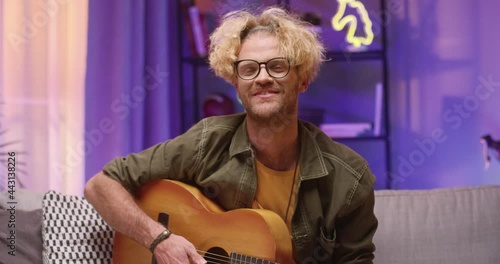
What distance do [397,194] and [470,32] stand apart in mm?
1271

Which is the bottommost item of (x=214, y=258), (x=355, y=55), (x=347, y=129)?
(x=214, y=258)

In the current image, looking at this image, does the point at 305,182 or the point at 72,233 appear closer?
the point at 305,182

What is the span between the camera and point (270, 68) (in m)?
1.82

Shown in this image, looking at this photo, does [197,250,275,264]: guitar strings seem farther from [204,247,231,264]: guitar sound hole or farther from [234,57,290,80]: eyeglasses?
[234,57,290,80]: eyeglasses

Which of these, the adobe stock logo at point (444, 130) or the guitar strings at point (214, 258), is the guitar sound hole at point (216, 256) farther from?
the adobe stock logo at point (444, 130)

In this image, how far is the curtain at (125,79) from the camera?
273 cm

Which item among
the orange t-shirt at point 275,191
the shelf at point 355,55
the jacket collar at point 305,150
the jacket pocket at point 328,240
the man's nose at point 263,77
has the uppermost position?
the shelf at point 355,55

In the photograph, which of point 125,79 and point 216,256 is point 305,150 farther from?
point 125,79

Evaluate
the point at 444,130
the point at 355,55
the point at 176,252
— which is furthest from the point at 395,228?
the point at 355,55

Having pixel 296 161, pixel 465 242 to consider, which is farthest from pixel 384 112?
pixel 296 161

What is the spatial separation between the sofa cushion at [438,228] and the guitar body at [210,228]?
0.61 metres

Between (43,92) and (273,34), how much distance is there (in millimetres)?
1159

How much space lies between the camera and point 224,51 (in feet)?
6.18

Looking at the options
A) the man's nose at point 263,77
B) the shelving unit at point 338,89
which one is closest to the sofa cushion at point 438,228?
the man's nose at point 263,77
